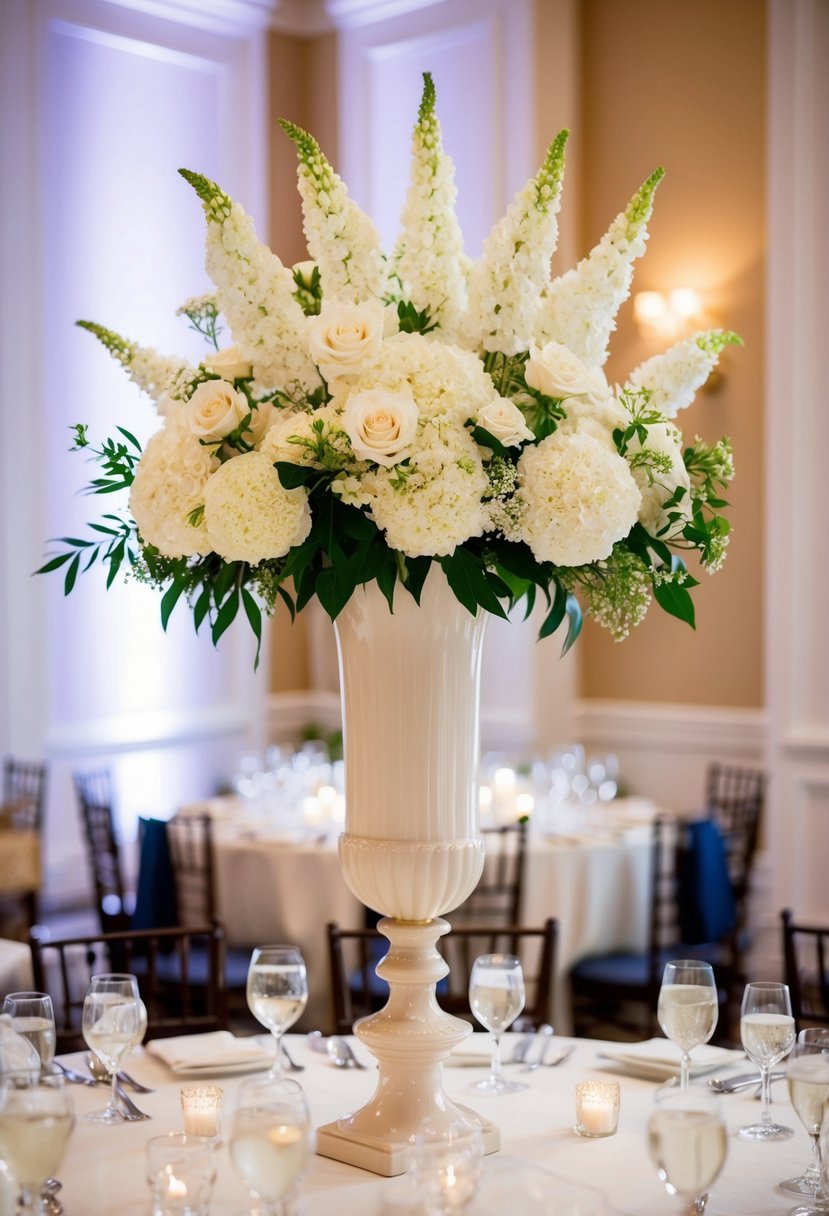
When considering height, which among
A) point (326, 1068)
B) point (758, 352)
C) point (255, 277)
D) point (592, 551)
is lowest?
point (326, 1068)

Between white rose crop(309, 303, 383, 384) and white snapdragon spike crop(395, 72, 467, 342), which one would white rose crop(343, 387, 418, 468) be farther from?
white snapdragon spike crop(395, 72, 467, 342)

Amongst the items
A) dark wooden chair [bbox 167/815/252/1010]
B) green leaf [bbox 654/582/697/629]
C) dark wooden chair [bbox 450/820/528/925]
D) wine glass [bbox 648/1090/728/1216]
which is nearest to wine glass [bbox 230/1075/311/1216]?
wine glass [bbox 648/1090/728/1216]

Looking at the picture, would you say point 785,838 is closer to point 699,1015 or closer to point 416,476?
point 699,1015

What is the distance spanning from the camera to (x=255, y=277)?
184 cm

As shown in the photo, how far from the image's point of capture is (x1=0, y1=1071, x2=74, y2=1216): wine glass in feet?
4.66

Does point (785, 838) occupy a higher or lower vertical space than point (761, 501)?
lower

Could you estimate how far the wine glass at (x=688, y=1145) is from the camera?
141 cm

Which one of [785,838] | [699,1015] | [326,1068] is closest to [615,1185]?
[699,1015]

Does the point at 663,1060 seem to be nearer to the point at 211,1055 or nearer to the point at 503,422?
the point at 211,1055

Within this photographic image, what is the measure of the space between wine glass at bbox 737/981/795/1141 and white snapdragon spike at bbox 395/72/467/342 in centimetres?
104

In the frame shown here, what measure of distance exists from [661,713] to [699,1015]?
14.8 ft

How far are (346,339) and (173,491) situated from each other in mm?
296

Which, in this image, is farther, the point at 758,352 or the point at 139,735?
the point at 139,735

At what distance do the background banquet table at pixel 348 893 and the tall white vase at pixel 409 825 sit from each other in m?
2.65
